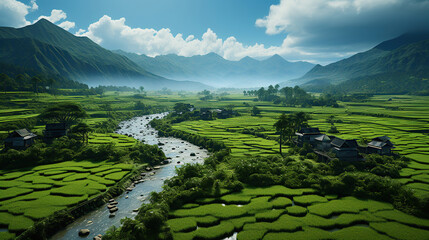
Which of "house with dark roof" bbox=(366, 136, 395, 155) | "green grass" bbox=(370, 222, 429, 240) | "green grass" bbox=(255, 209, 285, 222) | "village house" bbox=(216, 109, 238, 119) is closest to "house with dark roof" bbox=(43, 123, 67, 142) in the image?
"green grass" bbox=(255, 209, 285, 222)

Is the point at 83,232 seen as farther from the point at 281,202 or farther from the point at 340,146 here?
the point at 340,146

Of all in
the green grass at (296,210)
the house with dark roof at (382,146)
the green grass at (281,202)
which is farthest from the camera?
the house with dark roof at (382,146)

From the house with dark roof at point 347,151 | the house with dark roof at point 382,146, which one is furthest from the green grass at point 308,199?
the house with dark roof at point 382,146

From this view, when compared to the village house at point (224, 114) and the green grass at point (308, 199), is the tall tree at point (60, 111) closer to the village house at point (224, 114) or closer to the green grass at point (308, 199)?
the green grass at point (308, 199)

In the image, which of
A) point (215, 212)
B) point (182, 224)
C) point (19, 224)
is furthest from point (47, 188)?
point (215, 212)

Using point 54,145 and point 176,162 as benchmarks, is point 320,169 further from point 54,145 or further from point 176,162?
point 54,145

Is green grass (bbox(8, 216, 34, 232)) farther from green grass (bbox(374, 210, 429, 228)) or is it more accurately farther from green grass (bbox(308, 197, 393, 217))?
green grass (bbox(374, 210, 429, 228))
